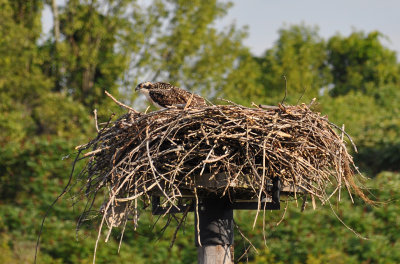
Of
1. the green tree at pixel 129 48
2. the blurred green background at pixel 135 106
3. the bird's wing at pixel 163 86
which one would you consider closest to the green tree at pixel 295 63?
the blurred green background at pixel 135 106

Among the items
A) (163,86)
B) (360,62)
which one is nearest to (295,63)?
(360,62)

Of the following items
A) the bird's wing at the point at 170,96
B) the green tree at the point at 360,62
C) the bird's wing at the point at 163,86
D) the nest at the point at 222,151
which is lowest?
the nest at the point at 222,151

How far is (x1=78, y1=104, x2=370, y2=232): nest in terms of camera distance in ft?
15.7

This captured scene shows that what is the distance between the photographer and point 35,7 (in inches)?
827

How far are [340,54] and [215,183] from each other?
37241 mm

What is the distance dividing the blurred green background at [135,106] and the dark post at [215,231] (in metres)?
0.48

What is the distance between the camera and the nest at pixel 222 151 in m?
4.79

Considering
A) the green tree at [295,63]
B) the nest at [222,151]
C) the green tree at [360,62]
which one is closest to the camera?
the nest at [222,151]

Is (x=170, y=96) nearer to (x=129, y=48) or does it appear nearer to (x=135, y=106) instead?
(x=135, y=106)

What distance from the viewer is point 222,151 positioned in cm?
498

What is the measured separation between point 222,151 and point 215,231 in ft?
2.66

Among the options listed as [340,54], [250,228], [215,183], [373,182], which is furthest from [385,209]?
[340,54]

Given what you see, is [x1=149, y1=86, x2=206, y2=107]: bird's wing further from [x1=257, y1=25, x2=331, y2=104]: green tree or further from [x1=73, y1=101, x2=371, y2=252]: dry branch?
[x1=257, y1=25, x2=331, y2=104]: green tree

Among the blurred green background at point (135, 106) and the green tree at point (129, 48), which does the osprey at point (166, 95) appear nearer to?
the blurred green background at point (135, 106)
